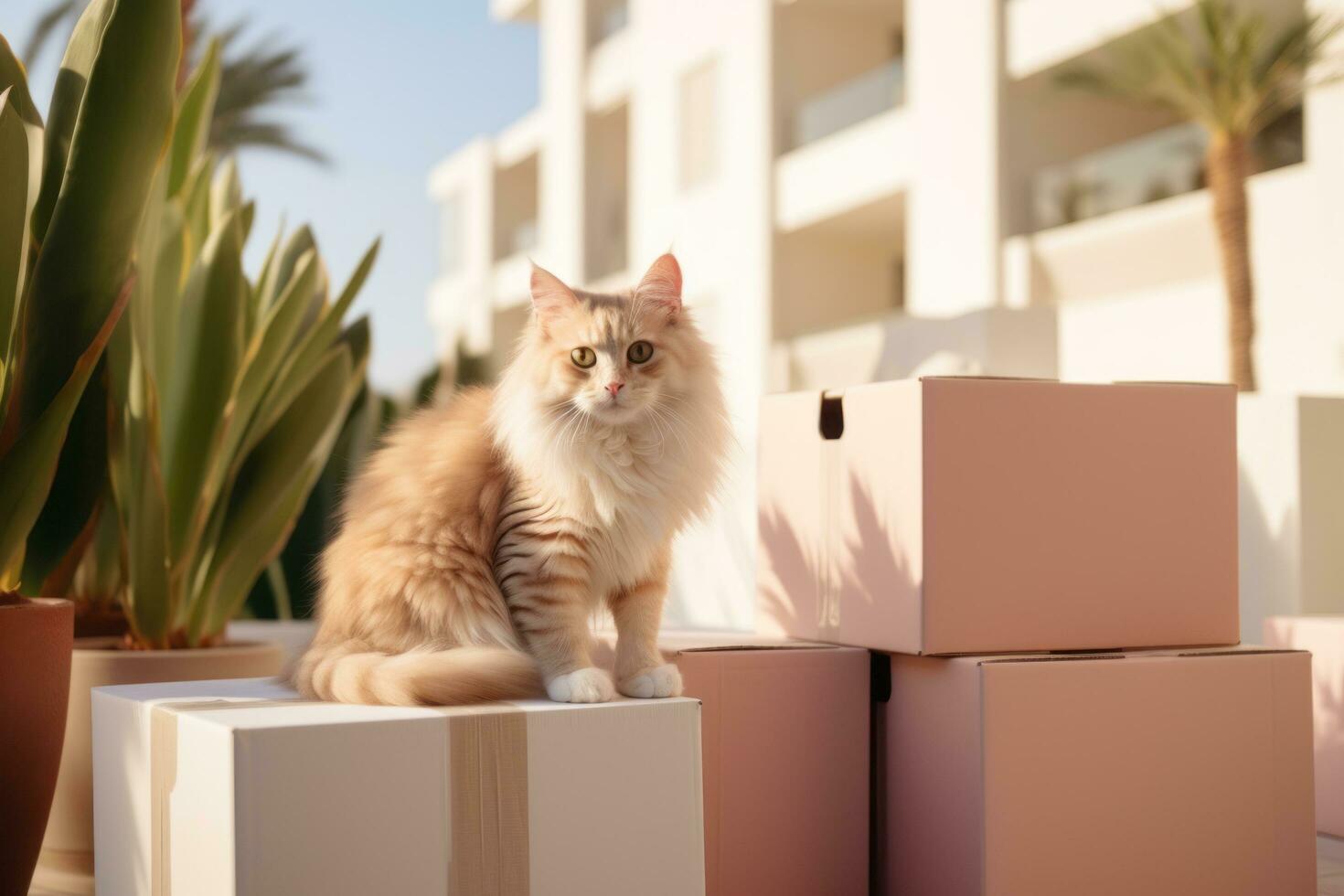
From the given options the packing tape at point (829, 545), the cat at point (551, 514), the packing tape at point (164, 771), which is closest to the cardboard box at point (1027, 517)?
the packing tape at point (829, 545)

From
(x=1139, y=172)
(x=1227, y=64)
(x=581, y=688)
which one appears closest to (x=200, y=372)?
(x=581, y=688)

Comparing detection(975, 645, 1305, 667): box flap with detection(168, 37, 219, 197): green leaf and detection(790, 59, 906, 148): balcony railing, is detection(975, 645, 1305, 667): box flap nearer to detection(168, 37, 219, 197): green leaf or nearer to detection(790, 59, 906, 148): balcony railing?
detection(168, 37, 219, 197): green leaf

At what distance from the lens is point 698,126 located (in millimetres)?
9875

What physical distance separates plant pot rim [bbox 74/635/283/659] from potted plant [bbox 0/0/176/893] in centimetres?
31

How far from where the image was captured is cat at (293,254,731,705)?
1351 millimetres

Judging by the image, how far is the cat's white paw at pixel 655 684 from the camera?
1.33 m

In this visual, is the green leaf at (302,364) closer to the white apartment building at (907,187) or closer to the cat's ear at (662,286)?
the cat's ear at (662,286)

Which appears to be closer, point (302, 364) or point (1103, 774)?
point (1103, 774)

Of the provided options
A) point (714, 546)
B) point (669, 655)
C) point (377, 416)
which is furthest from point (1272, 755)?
point (377, 416)

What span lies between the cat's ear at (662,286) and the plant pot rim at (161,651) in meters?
0.98

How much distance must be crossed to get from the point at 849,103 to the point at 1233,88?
3008 mm

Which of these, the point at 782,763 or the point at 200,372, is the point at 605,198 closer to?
the point at 200,372

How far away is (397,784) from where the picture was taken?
3.76 ft

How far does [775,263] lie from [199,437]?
24.2 feet
